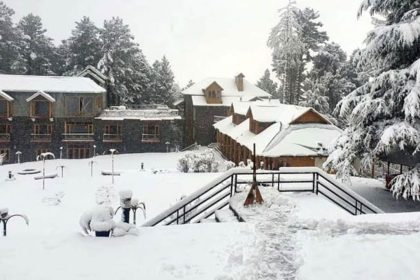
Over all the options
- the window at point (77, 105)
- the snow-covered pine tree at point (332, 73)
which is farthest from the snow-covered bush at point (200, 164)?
the snow-covered pine tree at point (332, 73)

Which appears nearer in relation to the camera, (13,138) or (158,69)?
(13,138)

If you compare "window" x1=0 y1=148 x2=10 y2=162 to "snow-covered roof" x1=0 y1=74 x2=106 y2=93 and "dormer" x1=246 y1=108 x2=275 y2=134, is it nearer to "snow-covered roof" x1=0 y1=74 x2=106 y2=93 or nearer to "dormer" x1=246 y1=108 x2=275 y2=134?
"snow-covered roof" x1=0 y1=74 x2=106 y2=93

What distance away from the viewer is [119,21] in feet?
191

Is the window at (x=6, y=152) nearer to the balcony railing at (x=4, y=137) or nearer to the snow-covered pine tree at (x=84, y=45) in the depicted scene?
the balcony railing at (x=4, y=137)

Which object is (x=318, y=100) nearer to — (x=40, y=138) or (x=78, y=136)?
(x=78, y=136)

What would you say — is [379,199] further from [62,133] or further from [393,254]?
[62,133]

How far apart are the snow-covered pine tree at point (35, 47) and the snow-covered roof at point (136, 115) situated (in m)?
22.0

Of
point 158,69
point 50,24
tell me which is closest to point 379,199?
point 158,69

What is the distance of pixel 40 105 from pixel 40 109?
444mm

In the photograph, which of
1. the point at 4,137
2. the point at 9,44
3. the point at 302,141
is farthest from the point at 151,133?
the point at 9,44

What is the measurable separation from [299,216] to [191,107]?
44654 mm

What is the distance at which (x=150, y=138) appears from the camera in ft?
156

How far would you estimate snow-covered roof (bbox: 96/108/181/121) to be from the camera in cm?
4609

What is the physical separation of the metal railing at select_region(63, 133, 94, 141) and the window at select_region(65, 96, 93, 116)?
232 centimetres
